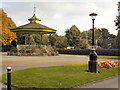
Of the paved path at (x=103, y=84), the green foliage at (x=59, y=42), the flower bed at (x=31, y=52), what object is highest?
the green foliage at (x=59, y=42)

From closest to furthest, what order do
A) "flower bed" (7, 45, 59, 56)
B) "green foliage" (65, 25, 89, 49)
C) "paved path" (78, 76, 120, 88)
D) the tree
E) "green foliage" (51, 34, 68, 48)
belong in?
"paved path" (78, 76, 120, 88), "flower bed" (7, 45, 59, 56), "green foliage" (65, 25, 89, 49), the tree, "green foliage" (51, 34, 68, 48)

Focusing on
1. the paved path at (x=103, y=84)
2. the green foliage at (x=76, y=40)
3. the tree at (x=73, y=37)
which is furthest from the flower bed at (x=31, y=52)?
the paved path at (x=103, y=84)

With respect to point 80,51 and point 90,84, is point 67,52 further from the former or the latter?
point 90,84

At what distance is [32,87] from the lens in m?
7.33

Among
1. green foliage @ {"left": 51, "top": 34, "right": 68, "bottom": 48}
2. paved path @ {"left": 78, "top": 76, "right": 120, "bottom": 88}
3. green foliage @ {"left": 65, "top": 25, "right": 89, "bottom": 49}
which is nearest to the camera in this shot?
paved path @ {"left": 78, "top": 76, "right": 120, "bottom": 88}

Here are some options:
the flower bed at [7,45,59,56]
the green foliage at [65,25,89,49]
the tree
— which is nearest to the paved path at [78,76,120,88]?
the flower bed at [7,45,59,56]

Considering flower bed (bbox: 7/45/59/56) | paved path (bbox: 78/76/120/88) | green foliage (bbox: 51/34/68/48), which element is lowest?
paved path (bbox: 78/76/120/88)

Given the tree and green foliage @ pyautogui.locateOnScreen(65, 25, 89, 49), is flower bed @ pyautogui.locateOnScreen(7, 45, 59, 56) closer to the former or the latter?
green foliage @ pyautogui.locateOnScreen(65, 25, 89, 49)

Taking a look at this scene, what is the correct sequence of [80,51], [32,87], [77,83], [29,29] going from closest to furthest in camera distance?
[32,87]
[77,83]
[29,29]
[80,51]

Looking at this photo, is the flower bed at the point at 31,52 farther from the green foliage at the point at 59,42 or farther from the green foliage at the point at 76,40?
the green foliage at the point at 76,40

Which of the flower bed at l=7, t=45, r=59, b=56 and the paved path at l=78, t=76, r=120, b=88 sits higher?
the flower bed at l=7, t=45, r=59, b=56

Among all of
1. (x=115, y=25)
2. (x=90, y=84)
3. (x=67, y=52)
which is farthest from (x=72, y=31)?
(x=90, y=84)

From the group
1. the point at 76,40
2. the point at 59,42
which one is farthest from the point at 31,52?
the point at 76,40

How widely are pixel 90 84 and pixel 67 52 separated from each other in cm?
3678
